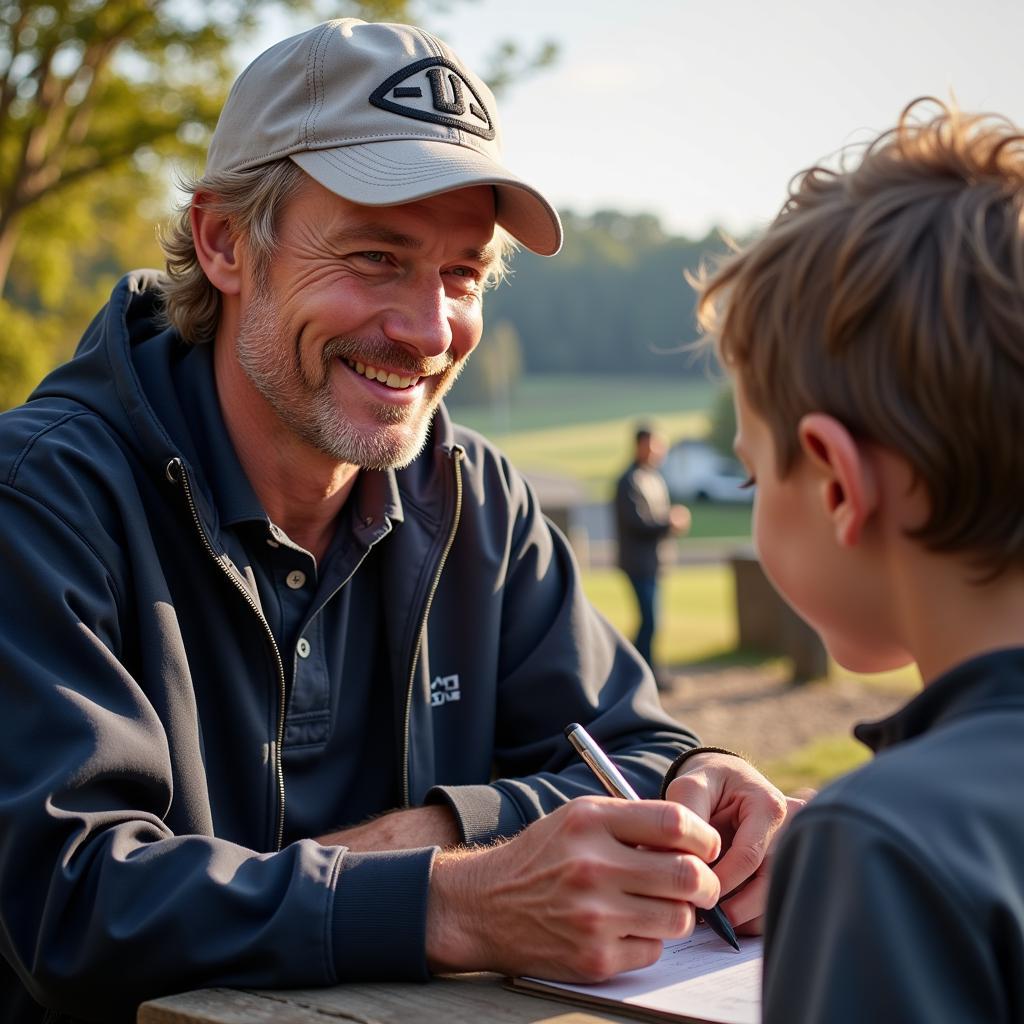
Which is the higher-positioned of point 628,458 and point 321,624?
point 321,624

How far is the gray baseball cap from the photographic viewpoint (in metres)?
2.46

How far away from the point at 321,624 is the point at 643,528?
32.0 feet

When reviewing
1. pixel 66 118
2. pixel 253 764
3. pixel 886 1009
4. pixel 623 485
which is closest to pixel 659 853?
pixel 886 1009

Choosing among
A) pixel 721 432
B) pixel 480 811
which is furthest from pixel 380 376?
pixel 721 432

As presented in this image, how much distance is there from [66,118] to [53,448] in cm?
1554

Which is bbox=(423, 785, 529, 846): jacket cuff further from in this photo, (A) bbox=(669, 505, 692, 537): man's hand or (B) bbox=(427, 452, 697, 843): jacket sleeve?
(A) bbox=(669, 505, 692, 537): man's hand

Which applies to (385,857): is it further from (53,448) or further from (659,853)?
(53,448)

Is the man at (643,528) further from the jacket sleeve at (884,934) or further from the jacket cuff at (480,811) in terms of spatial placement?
the jacket sleeve at (884,934)

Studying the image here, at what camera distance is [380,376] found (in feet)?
8.63

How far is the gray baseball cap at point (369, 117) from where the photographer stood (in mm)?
2459

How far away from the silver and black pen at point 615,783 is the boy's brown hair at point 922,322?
0.70 metres

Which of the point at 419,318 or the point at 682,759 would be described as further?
the point at 419,318

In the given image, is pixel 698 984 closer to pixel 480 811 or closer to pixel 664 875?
pixel 664 875

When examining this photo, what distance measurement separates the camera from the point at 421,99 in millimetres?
2564
